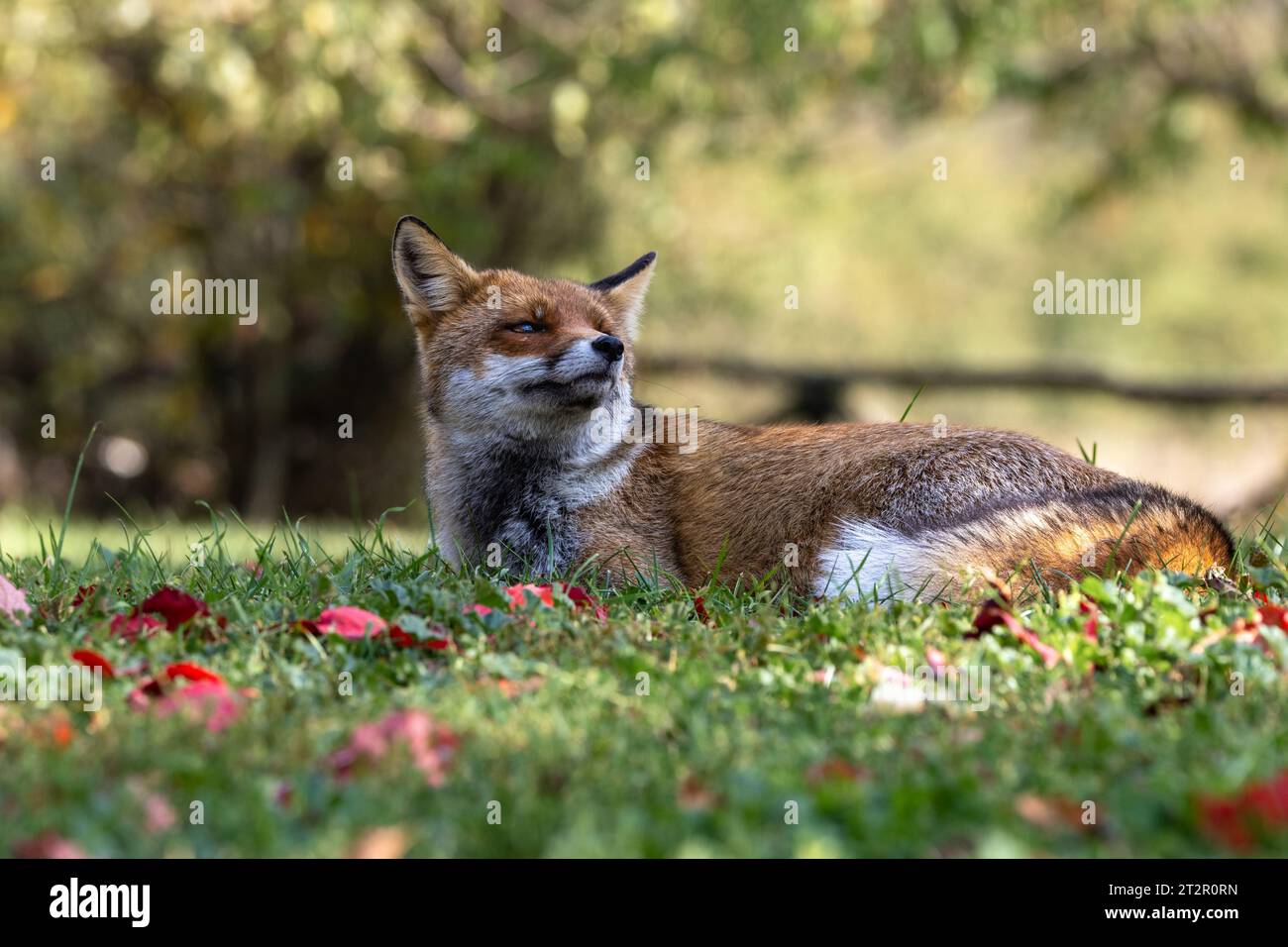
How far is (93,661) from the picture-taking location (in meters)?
3.88

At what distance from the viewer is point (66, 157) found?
1523 centimetres

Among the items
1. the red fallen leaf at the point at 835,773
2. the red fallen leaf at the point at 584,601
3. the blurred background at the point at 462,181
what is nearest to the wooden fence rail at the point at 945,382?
the blurred background at the point at 462,181

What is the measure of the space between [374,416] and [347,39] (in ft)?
18.4

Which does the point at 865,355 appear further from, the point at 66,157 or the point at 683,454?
the point at 683,454

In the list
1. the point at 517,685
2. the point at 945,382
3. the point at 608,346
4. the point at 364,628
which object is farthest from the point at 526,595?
the point at 945,382

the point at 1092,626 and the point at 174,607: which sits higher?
the point at 174,607

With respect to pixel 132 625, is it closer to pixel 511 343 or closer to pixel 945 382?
pixel 511 343

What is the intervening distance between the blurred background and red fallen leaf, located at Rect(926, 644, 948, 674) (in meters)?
7.36

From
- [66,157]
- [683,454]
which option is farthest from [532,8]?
[683,454]

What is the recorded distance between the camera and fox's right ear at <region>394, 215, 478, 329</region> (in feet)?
20.7

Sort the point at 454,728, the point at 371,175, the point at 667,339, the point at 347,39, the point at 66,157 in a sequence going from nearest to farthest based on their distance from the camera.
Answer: the point at 454,728, the point at 347,39, the point at 371,175, the point at 66,157, the point at 667,339

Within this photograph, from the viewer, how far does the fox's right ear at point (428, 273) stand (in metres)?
6.32

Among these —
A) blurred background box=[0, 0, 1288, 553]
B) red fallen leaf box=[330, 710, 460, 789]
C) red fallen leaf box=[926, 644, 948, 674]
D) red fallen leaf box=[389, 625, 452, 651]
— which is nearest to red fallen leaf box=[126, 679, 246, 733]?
red fallen leaf box=[330, 710, 460, 789]

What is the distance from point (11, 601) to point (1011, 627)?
3259 millimetres
